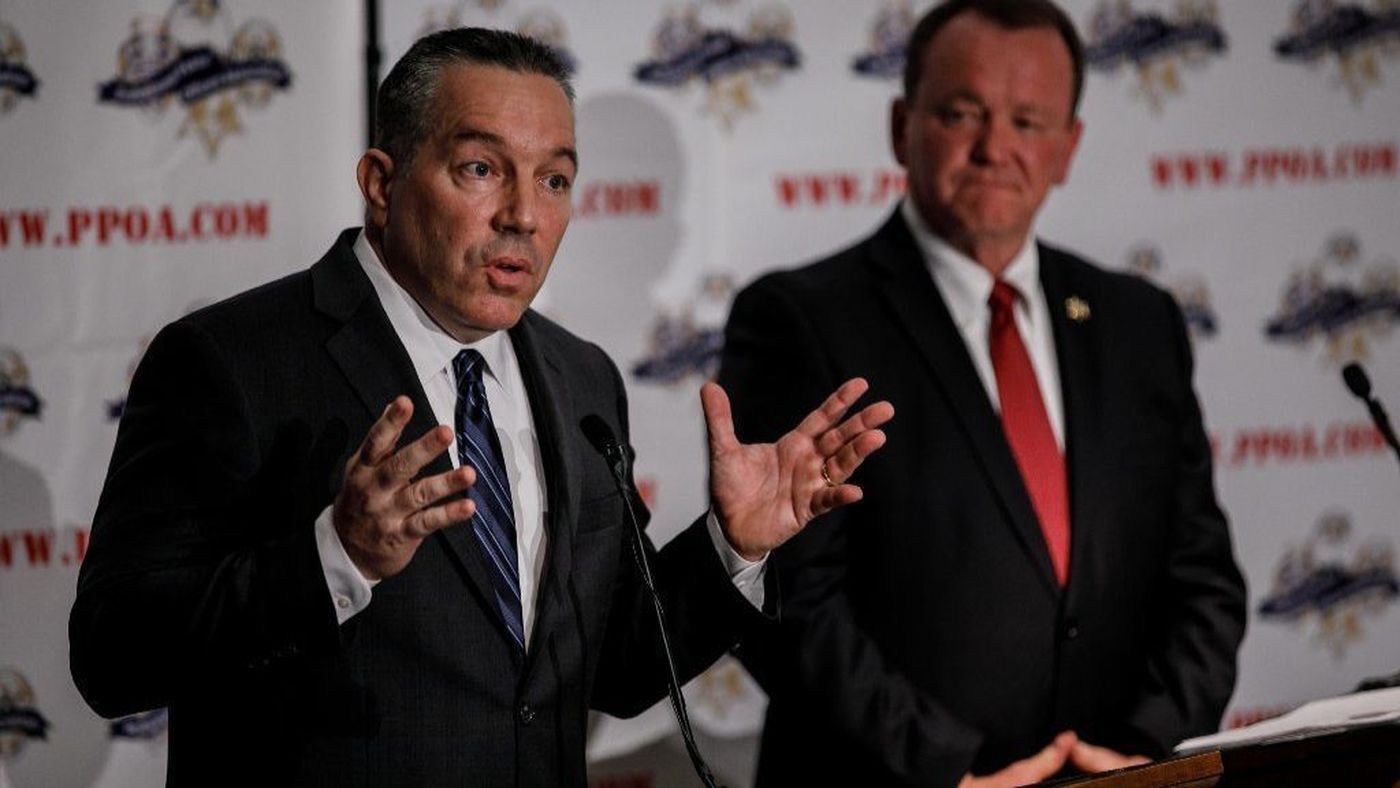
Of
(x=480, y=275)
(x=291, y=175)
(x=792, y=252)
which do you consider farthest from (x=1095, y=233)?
(x=480, y=275)

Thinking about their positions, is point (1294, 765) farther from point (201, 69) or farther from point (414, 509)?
point (201, 69)

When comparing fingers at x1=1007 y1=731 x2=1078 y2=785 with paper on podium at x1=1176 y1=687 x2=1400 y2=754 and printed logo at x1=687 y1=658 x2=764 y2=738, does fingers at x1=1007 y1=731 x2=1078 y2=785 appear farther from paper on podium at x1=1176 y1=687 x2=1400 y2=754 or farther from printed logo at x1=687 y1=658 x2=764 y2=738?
printed logo at x1=687 y1=658 x2=764 y2=738

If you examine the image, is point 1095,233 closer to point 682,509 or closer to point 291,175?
point 682,509

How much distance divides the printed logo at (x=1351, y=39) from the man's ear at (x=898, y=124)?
1470 millimetres

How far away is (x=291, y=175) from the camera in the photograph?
349 centimetres

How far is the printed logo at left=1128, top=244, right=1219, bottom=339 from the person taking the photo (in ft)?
13.4

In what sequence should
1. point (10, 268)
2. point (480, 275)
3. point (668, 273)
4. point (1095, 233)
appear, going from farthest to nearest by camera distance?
point (1095, 233) → point (668, 273) → point (10, 268) → point (480, 275)

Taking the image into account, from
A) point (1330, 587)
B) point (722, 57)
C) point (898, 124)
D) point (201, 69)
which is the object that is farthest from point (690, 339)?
point (1330, 587)

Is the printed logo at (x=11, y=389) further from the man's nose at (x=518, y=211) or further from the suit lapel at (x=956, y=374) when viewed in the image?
the suit lapel at (x=956, y=374)

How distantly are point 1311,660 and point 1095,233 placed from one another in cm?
118

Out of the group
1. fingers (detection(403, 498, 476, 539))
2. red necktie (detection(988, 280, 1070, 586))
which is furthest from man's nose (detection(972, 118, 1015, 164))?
fingers (detection(403, 498, 476, 539))

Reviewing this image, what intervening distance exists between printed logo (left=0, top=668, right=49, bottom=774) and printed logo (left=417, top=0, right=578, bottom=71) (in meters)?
1.54

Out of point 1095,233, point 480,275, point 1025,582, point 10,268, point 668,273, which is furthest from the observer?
point 1095,233

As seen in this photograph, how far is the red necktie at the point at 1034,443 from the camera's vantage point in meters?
2.95
